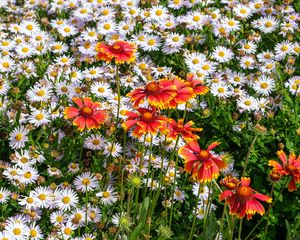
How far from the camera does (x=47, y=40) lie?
4152mm

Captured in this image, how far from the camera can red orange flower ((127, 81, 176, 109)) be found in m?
2.26

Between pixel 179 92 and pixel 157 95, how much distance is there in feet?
0.35

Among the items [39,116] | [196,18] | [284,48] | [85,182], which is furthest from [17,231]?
[284,48]

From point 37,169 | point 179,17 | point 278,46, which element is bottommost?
point 37,169

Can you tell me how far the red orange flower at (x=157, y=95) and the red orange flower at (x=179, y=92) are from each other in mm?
22

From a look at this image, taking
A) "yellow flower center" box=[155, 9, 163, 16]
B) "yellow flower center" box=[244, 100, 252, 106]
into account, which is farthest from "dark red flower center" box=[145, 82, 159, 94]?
"yellow flower center" box=[155, 9, 163, 16]

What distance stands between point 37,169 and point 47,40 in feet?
3.73

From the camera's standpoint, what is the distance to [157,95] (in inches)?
90.4

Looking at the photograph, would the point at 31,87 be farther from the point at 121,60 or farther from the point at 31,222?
the point at 121,60

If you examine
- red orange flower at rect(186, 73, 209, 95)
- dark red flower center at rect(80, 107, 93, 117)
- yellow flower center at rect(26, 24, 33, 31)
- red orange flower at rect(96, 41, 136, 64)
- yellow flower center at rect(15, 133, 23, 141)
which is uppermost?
yellow flower center at rect(26, 24, 33, 31)

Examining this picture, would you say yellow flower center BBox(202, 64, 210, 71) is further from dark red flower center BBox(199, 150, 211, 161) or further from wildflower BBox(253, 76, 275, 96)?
dark red flower center BBox(199, 150, 211, 161)

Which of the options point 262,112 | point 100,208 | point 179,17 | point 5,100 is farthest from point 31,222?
point 179,17

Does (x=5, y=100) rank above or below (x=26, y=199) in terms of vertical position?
above

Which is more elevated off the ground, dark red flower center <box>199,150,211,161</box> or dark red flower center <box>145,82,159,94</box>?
dark red flower center <box>145,82,159,94</box>
